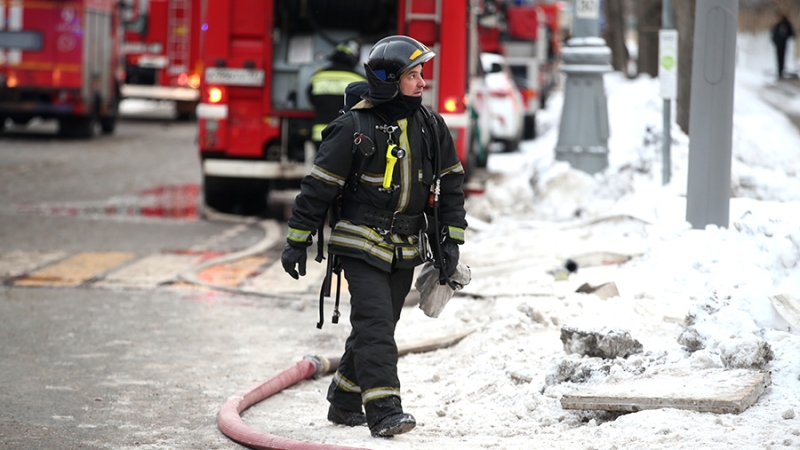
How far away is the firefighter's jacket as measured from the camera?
16.6 ft

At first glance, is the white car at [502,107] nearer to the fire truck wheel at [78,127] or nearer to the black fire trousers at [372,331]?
the fire truck wheel at [78,127]

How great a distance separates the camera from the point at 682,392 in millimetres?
4961

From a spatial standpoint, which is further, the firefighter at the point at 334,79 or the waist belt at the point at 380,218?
the firefighter at the point at 334,79

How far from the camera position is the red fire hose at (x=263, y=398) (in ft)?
15.7

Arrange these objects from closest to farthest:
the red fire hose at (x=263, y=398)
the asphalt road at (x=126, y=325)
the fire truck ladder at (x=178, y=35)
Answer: the red fire hose at (x=263, y=398) → the asphalt road at (x=126, y=325) → the fire truck ladder at (x=178, y=35)

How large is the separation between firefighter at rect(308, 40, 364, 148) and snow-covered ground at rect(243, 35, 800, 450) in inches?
70.8

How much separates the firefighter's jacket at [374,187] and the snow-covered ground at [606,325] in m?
0.83

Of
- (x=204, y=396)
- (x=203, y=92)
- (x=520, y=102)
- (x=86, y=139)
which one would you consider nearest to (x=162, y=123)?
(x=86, y=139)

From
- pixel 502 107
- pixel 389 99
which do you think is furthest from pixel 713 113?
pixel 502 107

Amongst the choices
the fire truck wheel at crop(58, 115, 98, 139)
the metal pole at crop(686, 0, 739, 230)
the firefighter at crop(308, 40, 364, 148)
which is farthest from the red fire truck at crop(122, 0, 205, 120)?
the metal pole at crop(686, 0, 739, 230)

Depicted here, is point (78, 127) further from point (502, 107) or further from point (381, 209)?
point (381, 209)

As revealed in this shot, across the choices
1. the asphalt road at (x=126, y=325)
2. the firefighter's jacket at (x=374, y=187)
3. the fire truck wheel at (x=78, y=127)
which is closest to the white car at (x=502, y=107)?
the asphalt road at (x=126, y=325)

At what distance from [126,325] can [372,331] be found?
10.3 feet

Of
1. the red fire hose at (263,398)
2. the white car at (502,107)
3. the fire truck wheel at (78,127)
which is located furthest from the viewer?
the fire truck wheel at (78,127)
